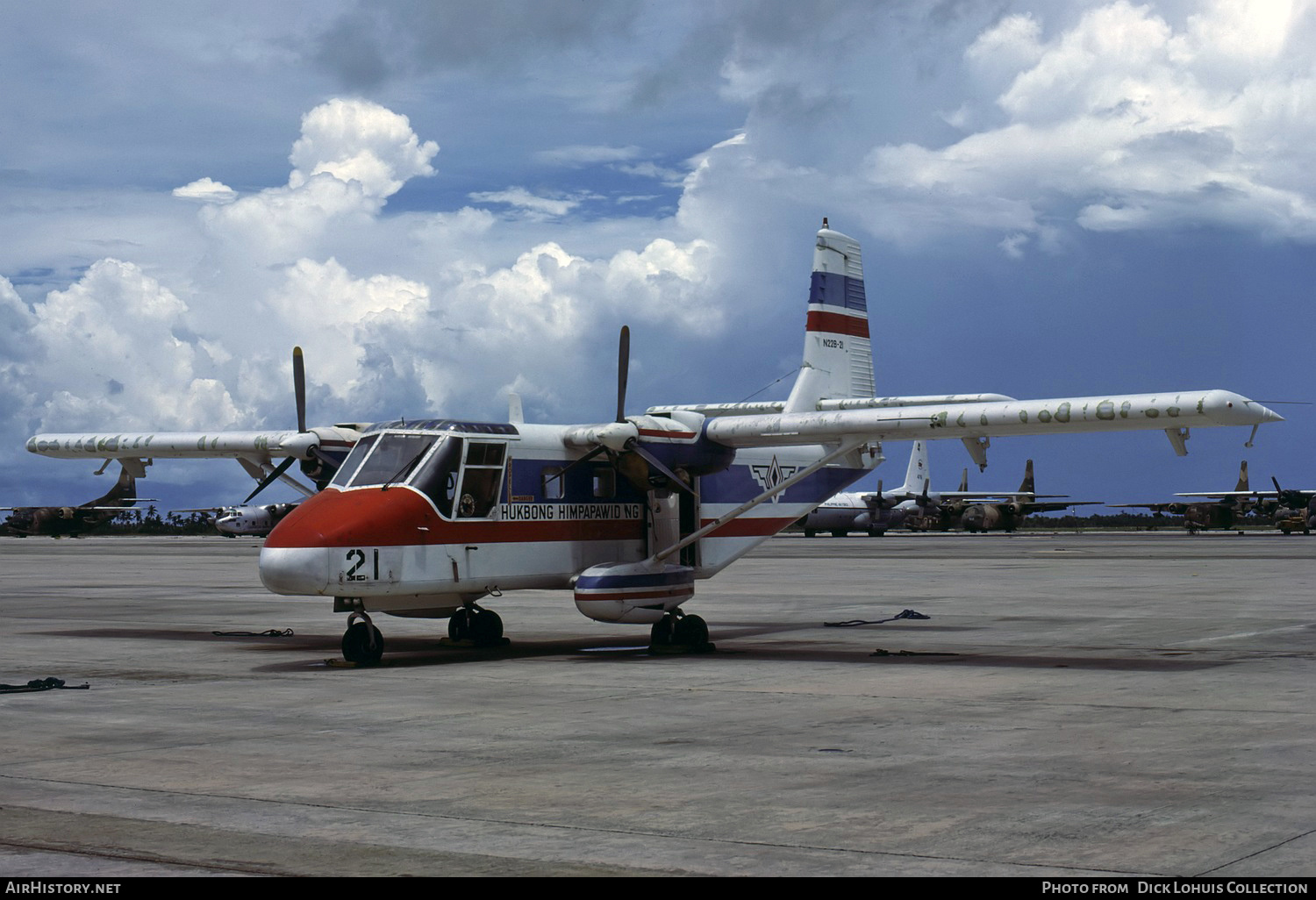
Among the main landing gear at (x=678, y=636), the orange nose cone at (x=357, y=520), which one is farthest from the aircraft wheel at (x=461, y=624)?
the orange nose cone at (x=357, y=520)

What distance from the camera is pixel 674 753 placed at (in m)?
11.0

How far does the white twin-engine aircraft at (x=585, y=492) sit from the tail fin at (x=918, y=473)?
68.2 metres

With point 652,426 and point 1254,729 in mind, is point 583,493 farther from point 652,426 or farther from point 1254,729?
point 1254,729

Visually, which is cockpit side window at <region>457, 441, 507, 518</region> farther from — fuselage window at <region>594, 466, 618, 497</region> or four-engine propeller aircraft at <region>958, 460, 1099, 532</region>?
four-engine propeller aircraft at <region>958, 460, 1099, 532</region>

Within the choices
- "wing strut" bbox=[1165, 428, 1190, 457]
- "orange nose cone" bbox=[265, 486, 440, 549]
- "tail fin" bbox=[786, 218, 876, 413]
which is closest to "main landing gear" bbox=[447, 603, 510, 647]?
"orange nose cone" bbox=[265, 486, 440, 549]

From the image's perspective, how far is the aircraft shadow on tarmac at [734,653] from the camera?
18.1m

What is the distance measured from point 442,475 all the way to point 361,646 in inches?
99.9

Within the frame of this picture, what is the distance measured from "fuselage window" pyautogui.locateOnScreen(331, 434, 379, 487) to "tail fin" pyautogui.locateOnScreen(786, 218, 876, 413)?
862 centimetres

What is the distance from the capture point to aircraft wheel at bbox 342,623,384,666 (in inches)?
712

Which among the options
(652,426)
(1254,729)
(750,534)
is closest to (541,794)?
(1254,729)

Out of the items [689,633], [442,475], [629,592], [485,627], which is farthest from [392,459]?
[689,633]

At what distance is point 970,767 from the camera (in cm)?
1013
